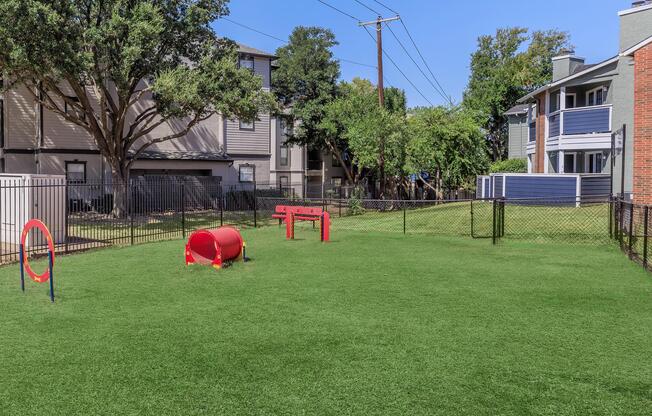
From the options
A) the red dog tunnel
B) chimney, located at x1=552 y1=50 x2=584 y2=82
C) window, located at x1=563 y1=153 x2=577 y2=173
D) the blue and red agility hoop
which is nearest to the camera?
the blue and red agility hoop

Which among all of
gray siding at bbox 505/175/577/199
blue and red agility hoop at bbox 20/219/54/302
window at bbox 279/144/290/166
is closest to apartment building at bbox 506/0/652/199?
gray siding at bbox 505/175/577/199

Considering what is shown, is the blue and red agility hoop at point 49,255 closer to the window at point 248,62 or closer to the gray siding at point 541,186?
the gray siding at point 541,186

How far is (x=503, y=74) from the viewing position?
53531 millimetres

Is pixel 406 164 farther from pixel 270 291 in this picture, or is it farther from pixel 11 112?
pixel 270 291

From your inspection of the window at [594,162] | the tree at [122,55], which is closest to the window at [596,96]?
the window at [594,162]

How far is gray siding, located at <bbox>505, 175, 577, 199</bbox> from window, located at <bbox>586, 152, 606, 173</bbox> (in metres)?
3.73

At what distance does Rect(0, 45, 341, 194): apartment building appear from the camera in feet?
93.3

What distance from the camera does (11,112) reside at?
28.2 metres

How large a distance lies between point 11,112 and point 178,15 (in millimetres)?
11090

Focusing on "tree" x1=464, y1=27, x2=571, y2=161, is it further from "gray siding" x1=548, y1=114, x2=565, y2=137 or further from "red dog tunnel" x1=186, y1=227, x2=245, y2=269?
"red dog tunnel" x1=186, y1=227, x2=245, y2=269

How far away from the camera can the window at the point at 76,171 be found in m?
29.5

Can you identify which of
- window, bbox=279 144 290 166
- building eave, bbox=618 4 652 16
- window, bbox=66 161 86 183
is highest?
building eave, bbox=618 4 652 16

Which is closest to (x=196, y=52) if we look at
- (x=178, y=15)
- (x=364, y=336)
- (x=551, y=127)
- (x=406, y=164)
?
(x=178, y=15)

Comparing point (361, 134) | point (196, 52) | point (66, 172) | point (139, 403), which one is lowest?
point (139, 403)
